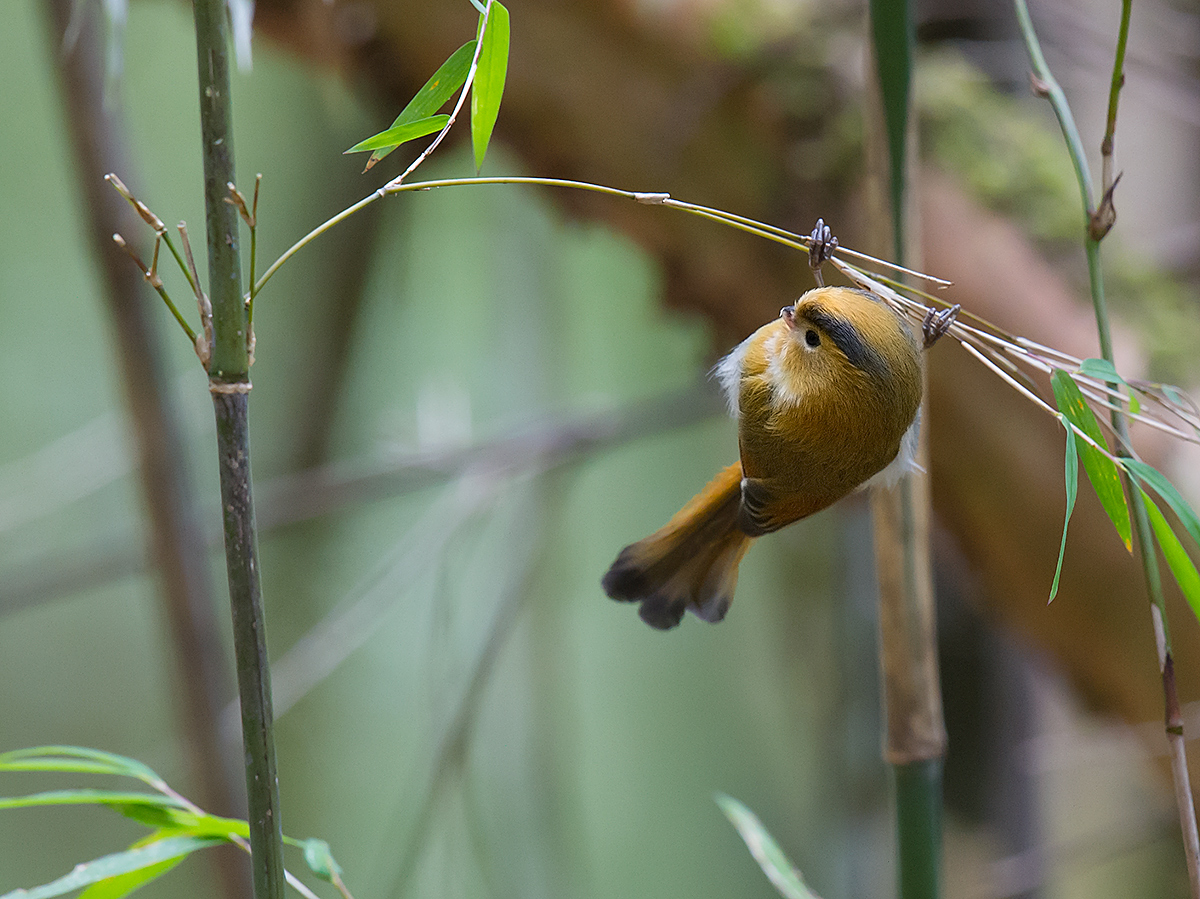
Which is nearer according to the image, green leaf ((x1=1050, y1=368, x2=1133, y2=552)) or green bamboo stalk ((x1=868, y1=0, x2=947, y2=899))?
green leaf ((x1=1050, y1=368, x2=1133, y2=552))

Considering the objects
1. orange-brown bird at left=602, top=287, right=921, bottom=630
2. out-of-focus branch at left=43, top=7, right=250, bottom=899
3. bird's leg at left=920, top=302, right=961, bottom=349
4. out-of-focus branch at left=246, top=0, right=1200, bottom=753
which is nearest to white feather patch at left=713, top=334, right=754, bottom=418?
orange-brown bird at left=602, top=287, right=921, bottom=630

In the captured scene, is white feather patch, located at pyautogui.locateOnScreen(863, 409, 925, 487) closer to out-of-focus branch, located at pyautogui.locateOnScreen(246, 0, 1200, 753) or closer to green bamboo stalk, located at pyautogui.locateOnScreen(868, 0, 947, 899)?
green bamboo stalk, located at pyautogui.locateOnScreen(868, 0, 947, 899)

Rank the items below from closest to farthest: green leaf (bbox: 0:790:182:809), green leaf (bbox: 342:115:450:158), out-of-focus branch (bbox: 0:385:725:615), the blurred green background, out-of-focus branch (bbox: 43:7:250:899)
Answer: green leaf (bbox: 342:115:450:158), green leaf (bbox: 0:790:182:809), out-of-focus branch (bbox: 43:7:250:899), out-of-focus branch (bbox: 0:385:725:615), the blurred green background

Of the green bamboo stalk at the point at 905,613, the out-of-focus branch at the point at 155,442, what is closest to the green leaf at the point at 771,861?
the green bamboo stalk at the point at 905,613

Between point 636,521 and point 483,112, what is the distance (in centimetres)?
143

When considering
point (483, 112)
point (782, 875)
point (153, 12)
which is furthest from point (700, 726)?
point (483, 112)

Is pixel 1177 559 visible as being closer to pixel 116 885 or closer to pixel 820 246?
pixel 820 246

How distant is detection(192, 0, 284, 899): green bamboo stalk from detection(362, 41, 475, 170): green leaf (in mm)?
41

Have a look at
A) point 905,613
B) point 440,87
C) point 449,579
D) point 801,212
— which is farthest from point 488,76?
point 449,579

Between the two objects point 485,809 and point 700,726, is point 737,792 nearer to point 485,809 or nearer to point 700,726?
point 700,726

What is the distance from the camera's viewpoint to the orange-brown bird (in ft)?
1.11

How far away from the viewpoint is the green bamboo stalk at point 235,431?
9.6 inches

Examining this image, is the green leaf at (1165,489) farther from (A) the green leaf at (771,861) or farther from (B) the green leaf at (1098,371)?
(A) the green leaf at (771,861)

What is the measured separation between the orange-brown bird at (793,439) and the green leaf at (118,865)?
0.61 ft
